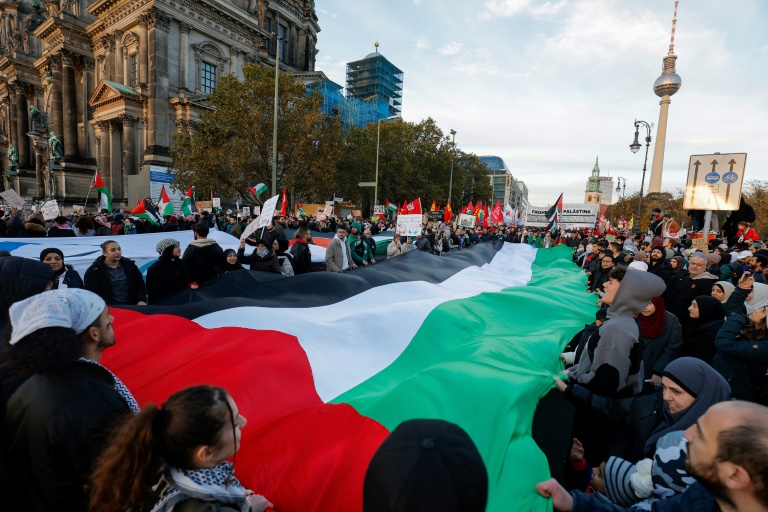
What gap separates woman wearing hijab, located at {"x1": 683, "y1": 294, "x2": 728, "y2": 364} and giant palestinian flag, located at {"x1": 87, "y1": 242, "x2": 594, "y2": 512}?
1.18 m

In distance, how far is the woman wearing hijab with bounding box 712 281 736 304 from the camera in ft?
16.2

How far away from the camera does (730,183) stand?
8.15 m

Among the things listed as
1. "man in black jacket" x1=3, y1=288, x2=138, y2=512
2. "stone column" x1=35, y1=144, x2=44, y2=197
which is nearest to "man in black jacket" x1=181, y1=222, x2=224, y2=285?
"man in black jacket" x1=3, y1=288, x2=138, y2=512

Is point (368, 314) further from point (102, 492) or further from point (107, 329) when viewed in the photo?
point (102, 492)

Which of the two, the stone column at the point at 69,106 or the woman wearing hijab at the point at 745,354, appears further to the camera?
the stone column at the point at 69,106

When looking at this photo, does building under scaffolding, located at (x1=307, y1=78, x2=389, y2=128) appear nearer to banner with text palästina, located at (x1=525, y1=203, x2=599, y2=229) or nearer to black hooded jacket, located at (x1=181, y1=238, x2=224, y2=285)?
banner with text palästina, located at (x1=525, y1=203, x2=599, y2=229)

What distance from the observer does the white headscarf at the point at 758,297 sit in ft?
14.0

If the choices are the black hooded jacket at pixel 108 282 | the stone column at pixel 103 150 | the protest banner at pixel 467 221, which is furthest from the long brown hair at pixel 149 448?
the stone column at pixel 103 150

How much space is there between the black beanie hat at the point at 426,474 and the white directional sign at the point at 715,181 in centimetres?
920

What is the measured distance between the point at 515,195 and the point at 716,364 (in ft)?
582

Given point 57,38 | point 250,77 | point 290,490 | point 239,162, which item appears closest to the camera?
point 290,490

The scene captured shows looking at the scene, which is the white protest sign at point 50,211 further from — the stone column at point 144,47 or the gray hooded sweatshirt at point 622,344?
the stone column at point 144,47

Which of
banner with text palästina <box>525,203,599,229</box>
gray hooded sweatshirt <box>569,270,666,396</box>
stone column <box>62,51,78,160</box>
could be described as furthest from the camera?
stone column <box>62,51,78,160</box>

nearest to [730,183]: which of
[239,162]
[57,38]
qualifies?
[239,162]
